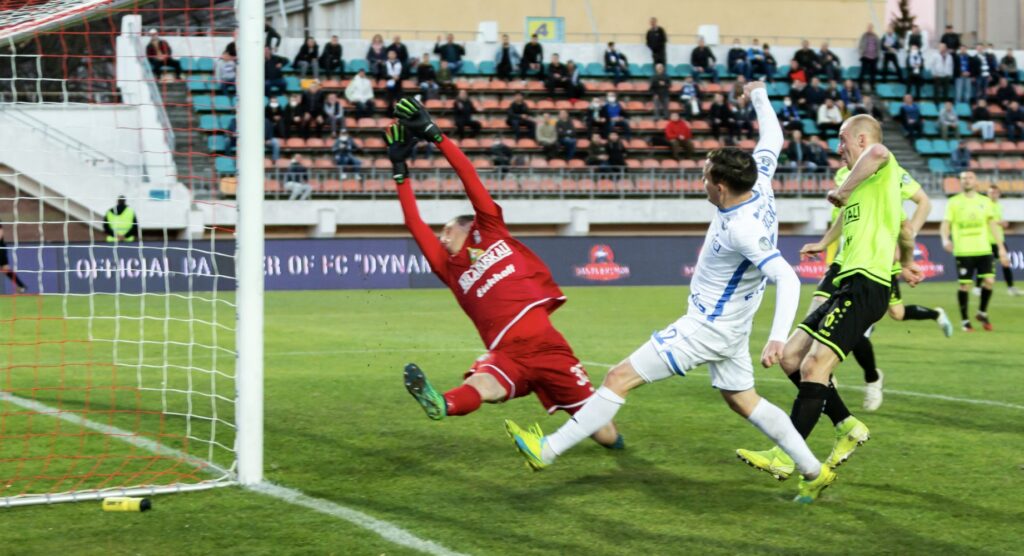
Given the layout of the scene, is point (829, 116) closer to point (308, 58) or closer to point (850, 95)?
point (850, 95)

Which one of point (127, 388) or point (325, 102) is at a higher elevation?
point (325, 102)

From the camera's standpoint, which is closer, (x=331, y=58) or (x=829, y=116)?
(x=331, y=58)

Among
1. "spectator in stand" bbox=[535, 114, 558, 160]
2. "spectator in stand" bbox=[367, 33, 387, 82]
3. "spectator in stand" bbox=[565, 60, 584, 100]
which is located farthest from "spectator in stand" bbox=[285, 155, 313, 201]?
"spectator in stand" bbox=[565, 60, 584, 100]

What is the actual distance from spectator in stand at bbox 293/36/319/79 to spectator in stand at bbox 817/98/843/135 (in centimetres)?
1350

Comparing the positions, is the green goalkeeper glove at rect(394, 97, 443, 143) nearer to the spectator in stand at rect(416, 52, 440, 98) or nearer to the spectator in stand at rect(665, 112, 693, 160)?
the spectator in stand at rect(416, 52, 440, 98)

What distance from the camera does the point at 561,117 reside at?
31.6 m

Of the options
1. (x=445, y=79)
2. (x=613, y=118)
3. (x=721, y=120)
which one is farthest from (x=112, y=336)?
(x=721, y=120)

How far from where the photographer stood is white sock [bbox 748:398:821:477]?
596 cm

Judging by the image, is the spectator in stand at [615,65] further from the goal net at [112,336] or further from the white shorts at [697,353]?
the white shorts at [697,353]

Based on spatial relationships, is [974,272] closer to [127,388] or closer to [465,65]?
[127,388]

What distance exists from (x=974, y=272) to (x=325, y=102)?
58.7ft

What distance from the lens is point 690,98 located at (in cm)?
3359

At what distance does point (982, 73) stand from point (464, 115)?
53.2 ft

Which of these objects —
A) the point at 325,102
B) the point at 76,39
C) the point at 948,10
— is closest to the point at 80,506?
the point at 76,39
